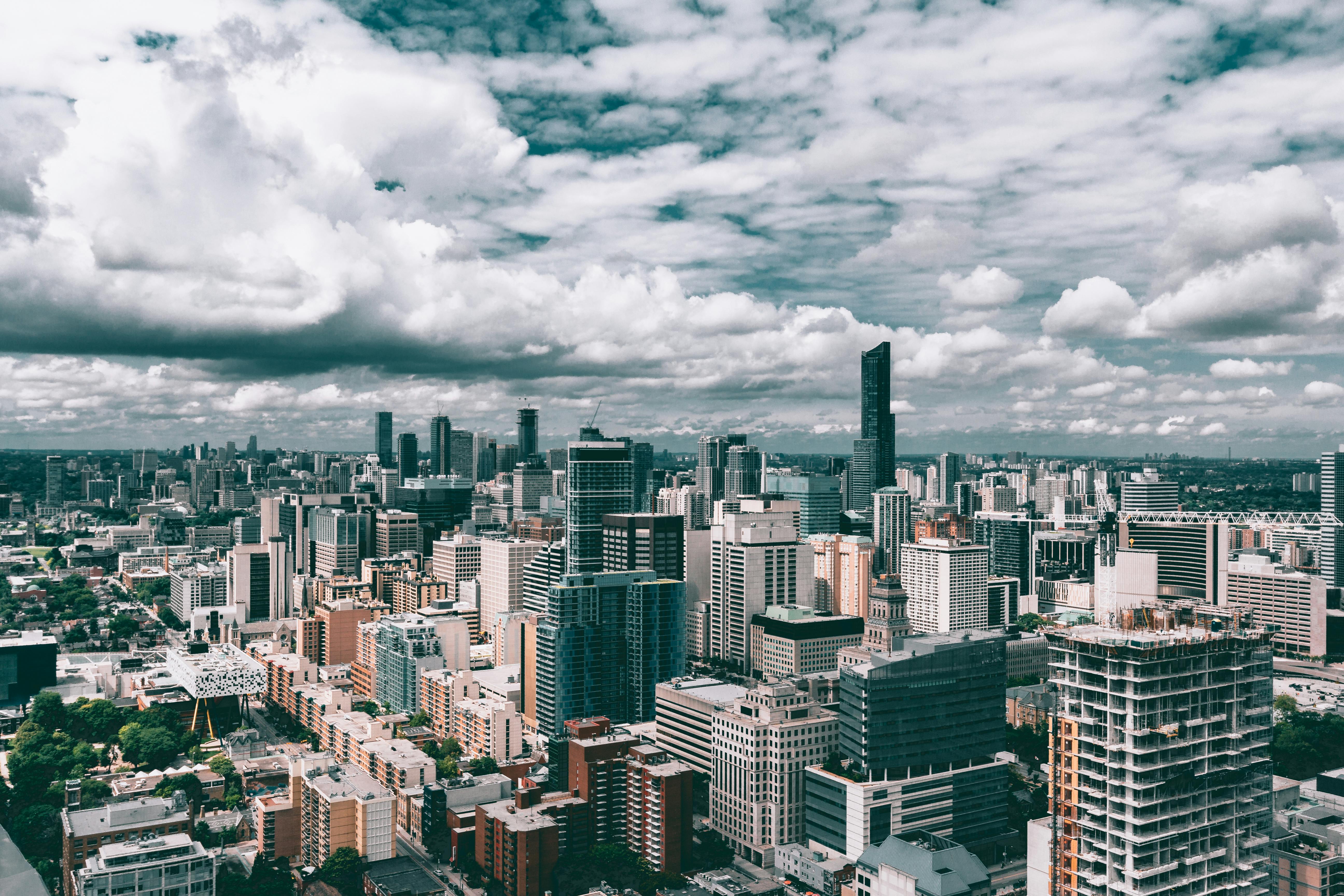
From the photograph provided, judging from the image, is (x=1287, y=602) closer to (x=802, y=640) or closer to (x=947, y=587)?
(x=947, y=587)

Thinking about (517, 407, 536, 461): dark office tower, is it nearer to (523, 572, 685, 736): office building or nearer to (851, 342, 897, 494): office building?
(851, 342, 897, 494): office building

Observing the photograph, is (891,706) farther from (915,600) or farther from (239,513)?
(239,513)

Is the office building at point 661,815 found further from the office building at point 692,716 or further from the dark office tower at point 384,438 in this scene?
the dark office tower at point 384,438

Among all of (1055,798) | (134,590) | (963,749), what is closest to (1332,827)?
(963,749)

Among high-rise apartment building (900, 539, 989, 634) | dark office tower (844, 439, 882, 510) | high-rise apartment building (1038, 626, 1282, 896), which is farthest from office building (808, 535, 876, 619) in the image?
dark office tower (844, 439, 882, 510)

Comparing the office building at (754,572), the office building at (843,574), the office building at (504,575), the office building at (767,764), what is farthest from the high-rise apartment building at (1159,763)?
the office building at (843,574)

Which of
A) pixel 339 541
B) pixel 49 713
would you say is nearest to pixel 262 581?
pixel 339 541
